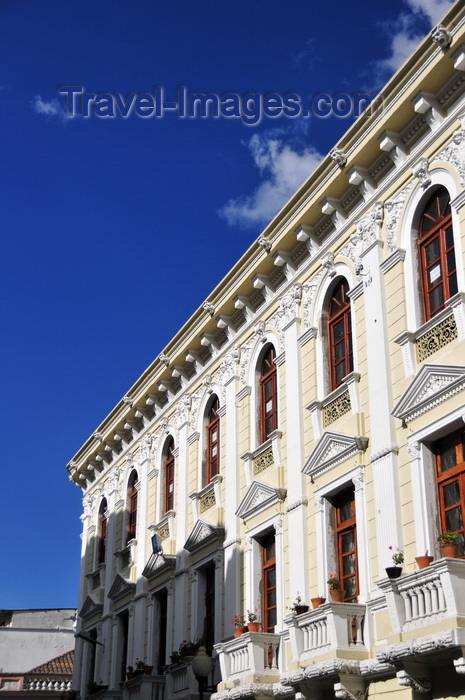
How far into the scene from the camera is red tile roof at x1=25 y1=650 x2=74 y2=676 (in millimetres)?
35719

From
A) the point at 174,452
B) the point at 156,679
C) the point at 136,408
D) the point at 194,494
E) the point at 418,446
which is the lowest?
the point at 156,679

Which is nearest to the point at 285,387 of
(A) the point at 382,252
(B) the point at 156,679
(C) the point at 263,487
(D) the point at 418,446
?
(C) the point at 263,487

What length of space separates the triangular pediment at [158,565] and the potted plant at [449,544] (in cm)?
1123

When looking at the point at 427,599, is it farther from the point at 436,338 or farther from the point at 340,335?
the point at 340,335

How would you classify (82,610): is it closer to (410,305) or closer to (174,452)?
(174,452)

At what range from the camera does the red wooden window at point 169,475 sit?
25.6 metres

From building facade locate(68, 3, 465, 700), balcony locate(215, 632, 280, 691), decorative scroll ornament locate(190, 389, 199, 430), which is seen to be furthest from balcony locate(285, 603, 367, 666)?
decorative scroll ornament locate(190, 389, 199, 430)

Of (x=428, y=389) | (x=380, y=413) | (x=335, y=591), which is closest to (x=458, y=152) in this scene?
(x=428, y=389)

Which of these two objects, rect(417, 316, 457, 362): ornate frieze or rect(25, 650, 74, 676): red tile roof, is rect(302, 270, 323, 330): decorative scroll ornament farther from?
rect(25, 650, 74, 676): red tile roof

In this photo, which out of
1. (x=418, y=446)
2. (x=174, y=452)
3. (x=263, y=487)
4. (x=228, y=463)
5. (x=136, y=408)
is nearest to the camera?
(x=418, y=446)

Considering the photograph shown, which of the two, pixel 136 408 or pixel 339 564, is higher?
pixel 136 408

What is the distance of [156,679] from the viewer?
22.7 meters

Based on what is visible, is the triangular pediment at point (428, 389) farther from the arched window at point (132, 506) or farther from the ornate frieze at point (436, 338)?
the arched window at point (132, 506)

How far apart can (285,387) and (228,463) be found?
2.89 meters
